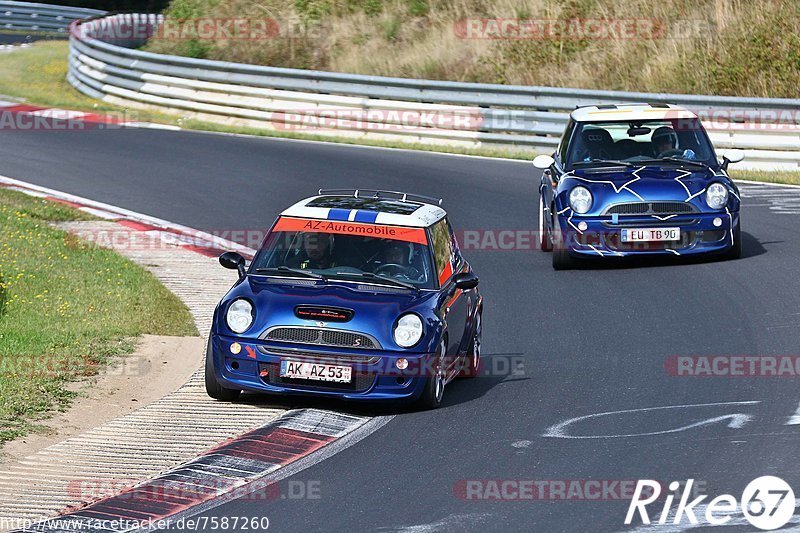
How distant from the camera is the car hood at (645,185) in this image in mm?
14969

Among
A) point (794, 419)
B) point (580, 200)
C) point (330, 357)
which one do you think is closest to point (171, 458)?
point (330, 357)

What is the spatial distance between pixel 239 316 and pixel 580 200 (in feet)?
19.9

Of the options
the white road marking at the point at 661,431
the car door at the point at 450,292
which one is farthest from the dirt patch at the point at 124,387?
the white road marking at the point at 661,431

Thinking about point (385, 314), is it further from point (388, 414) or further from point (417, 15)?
point (417, 15)

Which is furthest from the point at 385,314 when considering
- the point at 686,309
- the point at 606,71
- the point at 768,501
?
the point at 606,71

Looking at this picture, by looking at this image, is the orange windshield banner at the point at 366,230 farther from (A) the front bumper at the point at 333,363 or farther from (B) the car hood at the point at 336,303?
(A) the front bumper at the point at 333,363

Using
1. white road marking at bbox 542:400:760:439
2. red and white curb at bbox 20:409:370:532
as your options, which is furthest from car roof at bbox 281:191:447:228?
white road marking at bbox 542:400:760:439

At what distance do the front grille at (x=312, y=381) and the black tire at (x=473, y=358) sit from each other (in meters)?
1.56

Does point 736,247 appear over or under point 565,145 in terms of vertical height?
under

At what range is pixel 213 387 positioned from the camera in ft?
33.2

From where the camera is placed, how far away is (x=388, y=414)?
33.0 ft

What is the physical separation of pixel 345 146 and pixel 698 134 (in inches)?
401

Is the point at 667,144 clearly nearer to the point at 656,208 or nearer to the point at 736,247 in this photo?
the point at 656,208

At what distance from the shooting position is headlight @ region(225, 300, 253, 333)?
392 inches
